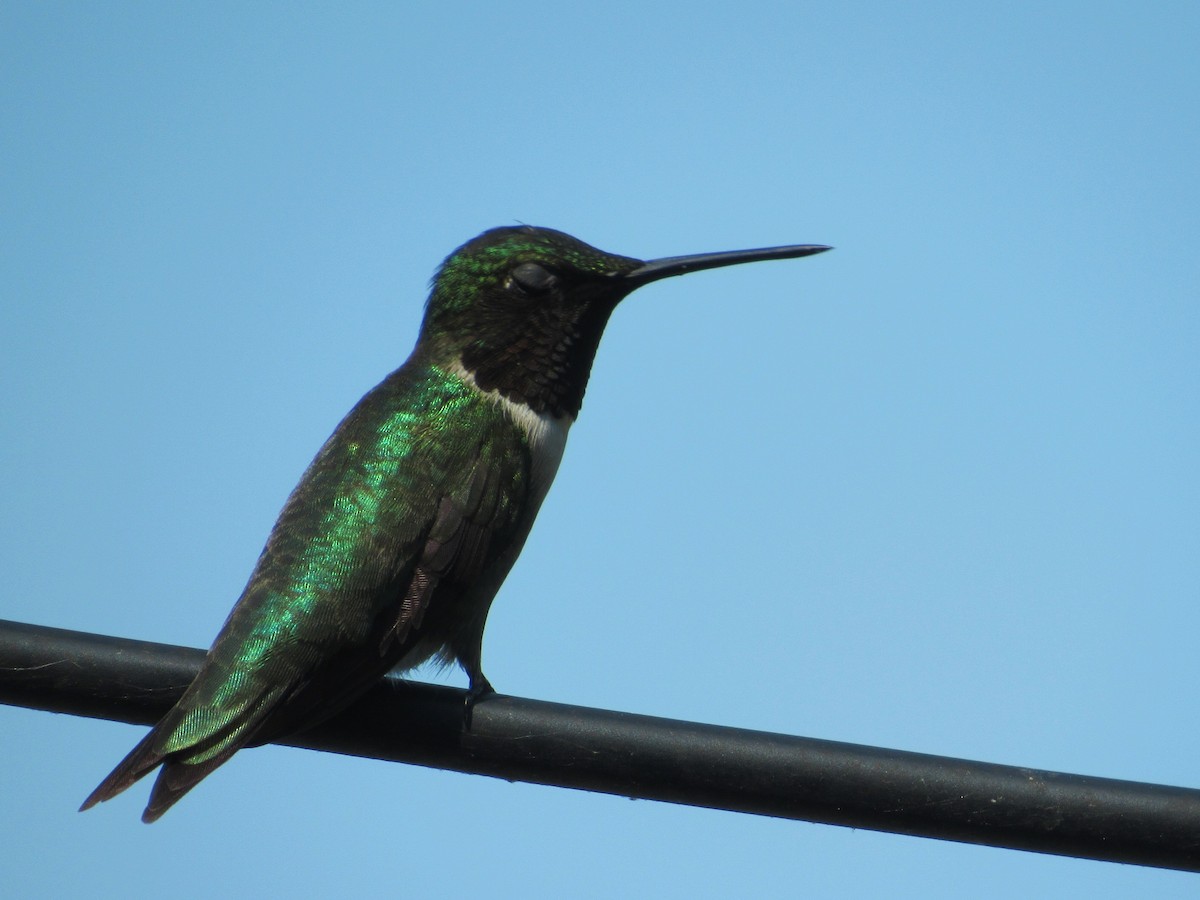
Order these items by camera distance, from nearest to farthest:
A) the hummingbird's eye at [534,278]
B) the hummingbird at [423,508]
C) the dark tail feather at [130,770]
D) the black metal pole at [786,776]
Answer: the black metal pole at [786,776], the dark tail feather at [130,770], the hummingbird at [423,508], the hummingbird's eye at [534,278]

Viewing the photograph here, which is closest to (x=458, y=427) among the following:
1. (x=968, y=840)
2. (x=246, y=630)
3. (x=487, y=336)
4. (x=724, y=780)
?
(x=487, y=336)

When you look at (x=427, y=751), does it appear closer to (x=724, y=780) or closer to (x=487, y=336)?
(x=724, y=780)

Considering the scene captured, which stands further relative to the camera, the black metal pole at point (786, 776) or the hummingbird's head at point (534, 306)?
the hummingbird's head at point (534, 306)

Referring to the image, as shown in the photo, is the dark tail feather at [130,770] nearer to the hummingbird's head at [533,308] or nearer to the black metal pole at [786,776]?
the black metal pole at [786,776]

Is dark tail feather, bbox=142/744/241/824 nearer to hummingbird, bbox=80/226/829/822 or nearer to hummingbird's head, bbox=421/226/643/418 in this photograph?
hummingbird, bbox=80/226/829/822

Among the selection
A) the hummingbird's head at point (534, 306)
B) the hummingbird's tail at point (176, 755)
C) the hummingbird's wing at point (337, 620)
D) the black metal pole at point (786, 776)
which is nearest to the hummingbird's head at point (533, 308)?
the hummingbird's head at point (534, 306)

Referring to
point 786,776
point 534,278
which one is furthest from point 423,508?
point 786,776

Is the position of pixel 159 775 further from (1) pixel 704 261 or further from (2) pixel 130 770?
(1) pixel 704 261
